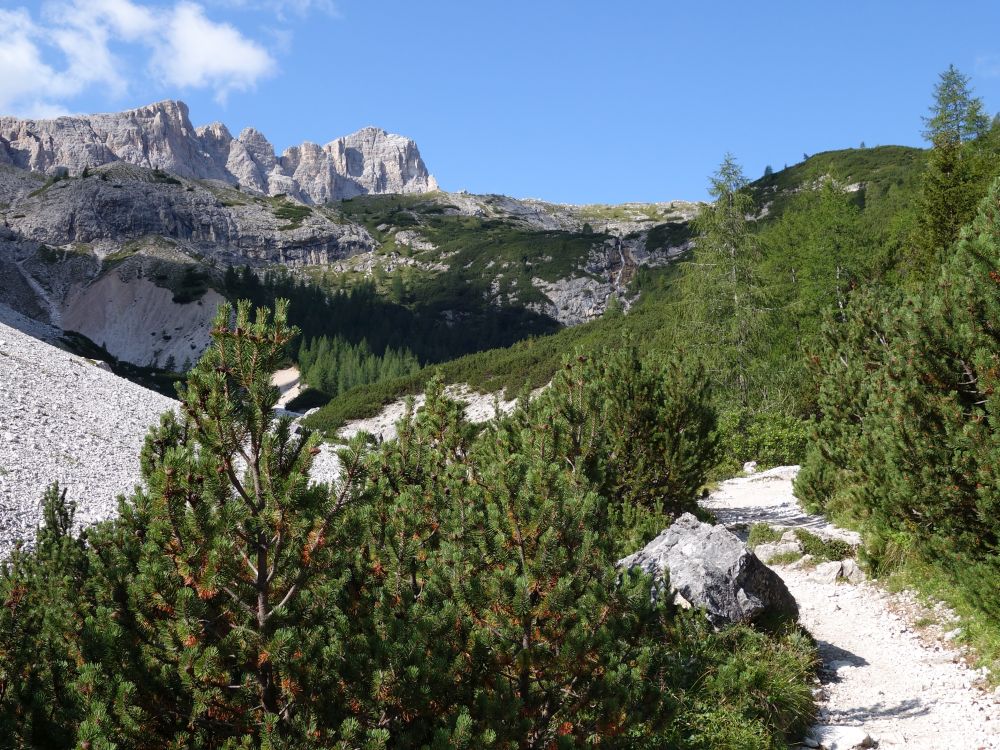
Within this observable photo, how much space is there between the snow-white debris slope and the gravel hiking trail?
10746mm

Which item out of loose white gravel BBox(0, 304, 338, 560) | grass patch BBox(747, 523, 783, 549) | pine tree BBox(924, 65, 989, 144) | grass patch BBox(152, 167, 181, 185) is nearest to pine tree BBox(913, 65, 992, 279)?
pine tree BBox(924, 65, 989, 144)

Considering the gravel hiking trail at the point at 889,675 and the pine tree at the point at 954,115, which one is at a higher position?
the pine tree at the point at 954,115

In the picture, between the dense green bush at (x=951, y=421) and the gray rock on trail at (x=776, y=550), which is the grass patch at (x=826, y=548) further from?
the dense green bush at (x=951, y=421)

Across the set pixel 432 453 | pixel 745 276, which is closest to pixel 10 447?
pixel 432 453

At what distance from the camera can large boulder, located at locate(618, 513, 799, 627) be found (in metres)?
7.71

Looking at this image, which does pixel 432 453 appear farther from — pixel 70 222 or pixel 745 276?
pixel 70 222

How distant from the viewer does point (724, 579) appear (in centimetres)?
787

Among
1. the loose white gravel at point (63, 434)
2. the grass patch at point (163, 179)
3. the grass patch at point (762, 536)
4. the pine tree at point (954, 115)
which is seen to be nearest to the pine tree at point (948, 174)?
the pine tree at point (954, 115)

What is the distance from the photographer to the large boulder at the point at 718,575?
7707 millimetres

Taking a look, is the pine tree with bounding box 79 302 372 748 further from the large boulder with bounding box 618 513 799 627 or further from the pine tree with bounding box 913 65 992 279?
the pine tree with bounding box 913 65 992 279

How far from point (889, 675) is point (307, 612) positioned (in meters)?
7.42

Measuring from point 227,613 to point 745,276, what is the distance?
2739 centimetres

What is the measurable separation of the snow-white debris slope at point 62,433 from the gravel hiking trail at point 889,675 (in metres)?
10.7

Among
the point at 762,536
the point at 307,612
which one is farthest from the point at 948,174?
the point at 307,612
